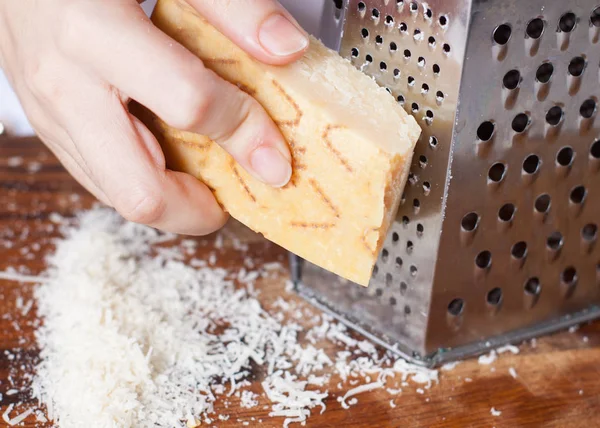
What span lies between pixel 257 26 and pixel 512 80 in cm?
31

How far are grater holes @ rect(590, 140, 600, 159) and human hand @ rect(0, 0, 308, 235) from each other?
42 centimetres

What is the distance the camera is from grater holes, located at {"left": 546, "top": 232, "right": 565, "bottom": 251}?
1011 mm

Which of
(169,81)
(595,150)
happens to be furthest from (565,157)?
(169,81)

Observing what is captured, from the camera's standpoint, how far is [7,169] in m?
1.46

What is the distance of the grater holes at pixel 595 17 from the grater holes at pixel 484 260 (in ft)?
1.02

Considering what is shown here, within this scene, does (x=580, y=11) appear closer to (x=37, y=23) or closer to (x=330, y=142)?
(x=330, y=142)

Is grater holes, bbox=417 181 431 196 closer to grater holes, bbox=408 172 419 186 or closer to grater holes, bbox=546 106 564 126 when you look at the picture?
grater holes, bbox=408 172 419 186

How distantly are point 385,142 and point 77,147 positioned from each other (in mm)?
369

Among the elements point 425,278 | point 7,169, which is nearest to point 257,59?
point 425,278

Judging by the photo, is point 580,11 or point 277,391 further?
point 277,391

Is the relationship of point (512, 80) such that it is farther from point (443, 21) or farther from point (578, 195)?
point (578, 195)

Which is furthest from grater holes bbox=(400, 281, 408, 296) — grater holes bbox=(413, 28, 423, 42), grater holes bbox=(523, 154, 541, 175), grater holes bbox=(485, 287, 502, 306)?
grater holes bbox=(413, 28, 423, 42)

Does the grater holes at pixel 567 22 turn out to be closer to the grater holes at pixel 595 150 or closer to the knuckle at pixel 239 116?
the grater holes at pixel 595 150

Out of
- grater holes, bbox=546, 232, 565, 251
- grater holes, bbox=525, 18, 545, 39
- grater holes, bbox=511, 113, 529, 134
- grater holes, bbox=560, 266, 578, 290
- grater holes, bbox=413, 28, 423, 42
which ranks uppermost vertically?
grater holes, bbox=525, 18, 545, 39
